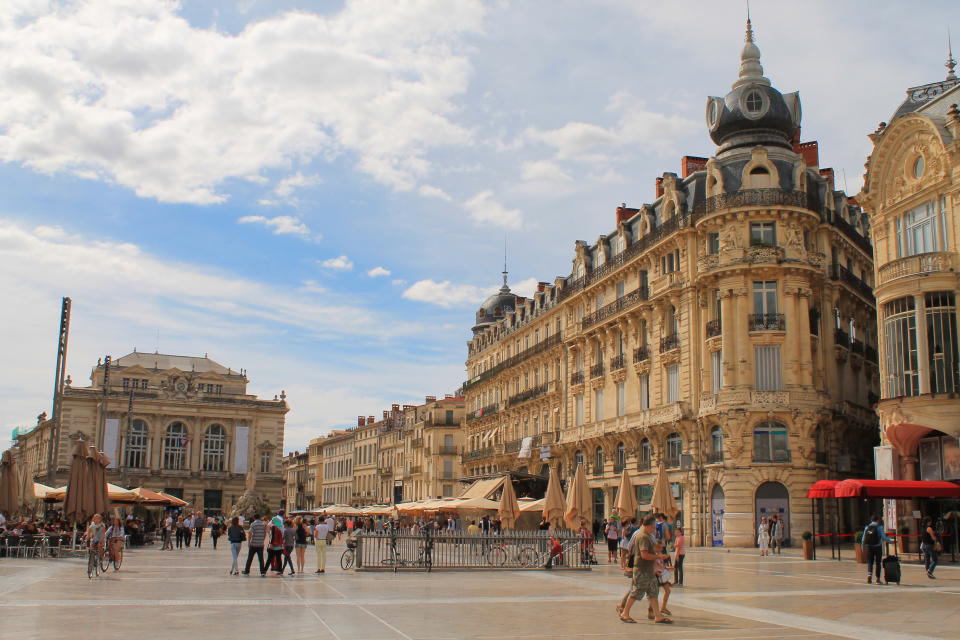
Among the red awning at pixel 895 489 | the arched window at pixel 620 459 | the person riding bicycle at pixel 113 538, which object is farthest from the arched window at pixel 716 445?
the person riding bicycle at pixel 113 538

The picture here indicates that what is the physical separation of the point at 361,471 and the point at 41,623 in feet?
311

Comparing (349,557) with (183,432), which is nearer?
(349,557)

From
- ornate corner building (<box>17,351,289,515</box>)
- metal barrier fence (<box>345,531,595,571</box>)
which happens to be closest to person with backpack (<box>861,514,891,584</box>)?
metal barrier fence (<box>345,531,595,571</box>)

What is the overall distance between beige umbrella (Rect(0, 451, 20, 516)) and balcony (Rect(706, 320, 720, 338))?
26.4 meters

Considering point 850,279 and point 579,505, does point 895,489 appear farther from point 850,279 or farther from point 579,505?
point 850,279

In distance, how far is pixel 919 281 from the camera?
29031 millimetres

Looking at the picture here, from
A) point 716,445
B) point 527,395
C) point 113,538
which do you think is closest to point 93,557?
point 113,538

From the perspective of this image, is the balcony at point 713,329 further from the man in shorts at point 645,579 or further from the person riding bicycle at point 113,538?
the man in shorts at point 645,579

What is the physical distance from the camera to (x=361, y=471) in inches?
4163

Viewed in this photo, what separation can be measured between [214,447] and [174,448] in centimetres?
380

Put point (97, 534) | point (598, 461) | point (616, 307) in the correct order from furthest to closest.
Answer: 1. point (598, 461)
2. point (616, 307)
3. point (97, 534)

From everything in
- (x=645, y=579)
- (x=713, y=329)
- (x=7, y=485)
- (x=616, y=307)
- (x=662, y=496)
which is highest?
(x=616, y=307)

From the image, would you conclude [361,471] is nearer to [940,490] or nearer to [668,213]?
[668,213]

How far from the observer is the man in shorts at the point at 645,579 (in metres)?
13.2
